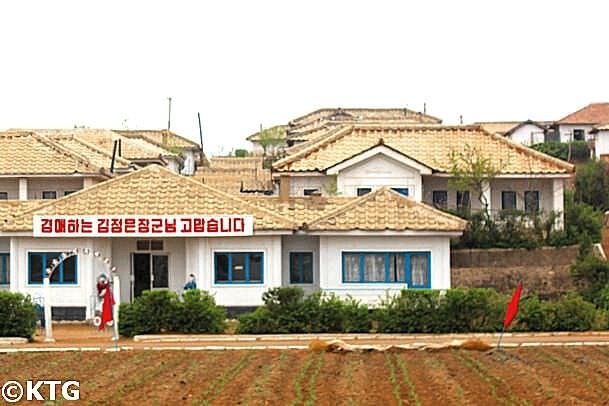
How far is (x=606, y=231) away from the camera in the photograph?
5756 centimetres

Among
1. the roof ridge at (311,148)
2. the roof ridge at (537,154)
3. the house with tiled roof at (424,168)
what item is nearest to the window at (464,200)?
the house with tiled roof at (424,168)

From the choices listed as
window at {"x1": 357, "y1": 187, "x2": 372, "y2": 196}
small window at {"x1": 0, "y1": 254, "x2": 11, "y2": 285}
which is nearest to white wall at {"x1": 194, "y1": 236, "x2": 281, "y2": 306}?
small window at {"x1": 0, "y1": 254, "x2": 11, "y2": 285}

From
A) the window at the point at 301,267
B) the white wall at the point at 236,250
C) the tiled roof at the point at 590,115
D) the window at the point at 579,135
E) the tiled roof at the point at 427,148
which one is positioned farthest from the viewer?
the tiled roof at the point at 590,115

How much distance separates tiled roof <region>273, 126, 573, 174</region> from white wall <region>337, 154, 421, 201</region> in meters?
0.61

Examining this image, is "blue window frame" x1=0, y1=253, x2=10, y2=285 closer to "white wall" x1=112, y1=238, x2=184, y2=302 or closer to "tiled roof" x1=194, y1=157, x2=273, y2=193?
"white wall" x1=112, y1=238, x2=184, y2=302

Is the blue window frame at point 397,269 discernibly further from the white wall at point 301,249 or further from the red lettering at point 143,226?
the red lettering at point 143,226

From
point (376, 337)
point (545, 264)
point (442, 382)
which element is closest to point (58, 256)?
point (376, 337)

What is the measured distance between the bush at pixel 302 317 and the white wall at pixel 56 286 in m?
8.74

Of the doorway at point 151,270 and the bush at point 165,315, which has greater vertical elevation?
the doorway at point 151,270

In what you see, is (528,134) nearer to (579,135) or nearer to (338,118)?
(579,135)

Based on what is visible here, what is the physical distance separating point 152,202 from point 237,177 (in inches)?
1231

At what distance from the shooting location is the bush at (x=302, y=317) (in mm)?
35781

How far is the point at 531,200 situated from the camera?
177 feet

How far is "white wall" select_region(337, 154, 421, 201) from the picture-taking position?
170 feet
